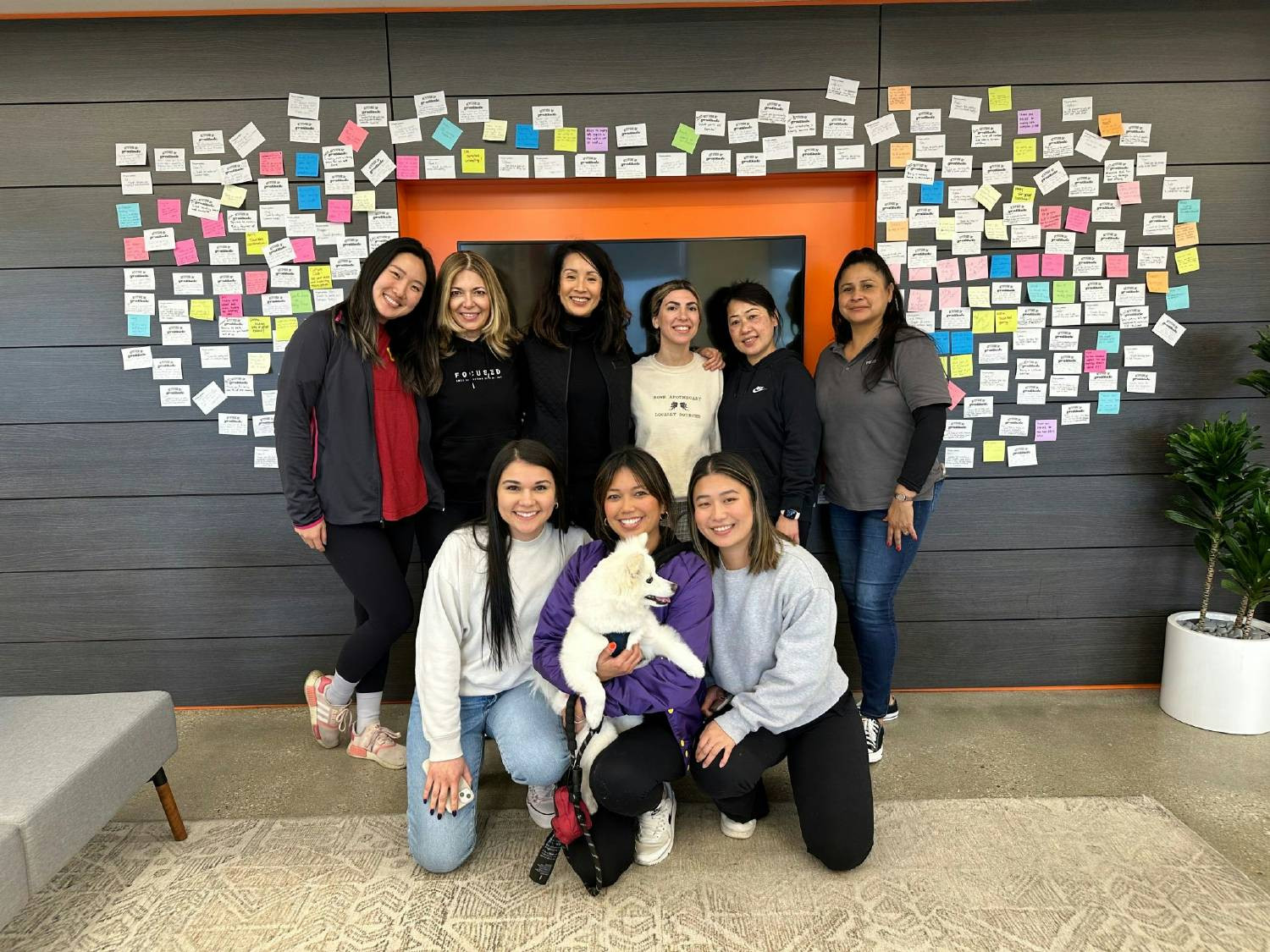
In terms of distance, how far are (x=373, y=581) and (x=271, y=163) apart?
61.4 inches

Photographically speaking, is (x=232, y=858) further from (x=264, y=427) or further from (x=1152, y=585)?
(x=1152, y=585)

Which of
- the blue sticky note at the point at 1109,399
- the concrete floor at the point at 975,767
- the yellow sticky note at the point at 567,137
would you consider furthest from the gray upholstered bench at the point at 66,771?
the blue sticky note at the point at 1109,399

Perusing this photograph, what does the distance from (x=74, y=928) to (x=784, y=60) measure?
3.19m

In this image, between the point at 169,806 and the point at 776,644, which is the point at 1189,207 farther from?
the point at 169,806

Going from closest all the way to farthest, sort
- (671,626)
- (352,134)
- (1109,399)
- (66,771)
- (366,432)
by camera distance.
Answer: (66,771), (671,626), (366,432), (352,134), (1109,399)

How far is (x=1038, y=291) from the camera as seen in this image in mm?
2658

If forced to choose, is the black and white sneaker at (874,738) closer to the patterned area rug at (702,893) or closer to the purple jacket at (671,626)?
the patterned area rug at (702,893)

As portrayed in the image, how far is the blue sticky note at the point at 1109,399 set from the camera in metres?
2.70

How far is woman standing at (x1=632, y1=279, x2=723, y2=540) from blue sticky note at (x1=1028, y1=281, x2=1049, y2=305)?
127 cm

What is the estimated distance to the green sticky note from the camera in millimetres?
2586

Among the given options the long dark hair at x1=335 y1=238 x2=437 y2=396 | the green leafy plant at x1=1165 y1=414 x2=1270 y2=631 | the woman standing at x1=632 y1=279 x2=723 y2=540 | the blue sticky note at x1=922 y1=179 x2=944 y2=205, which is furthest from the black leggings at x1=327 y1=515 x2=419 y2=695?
the green leafy plant at x1=1165 y1=414 x2=1270 y2=631

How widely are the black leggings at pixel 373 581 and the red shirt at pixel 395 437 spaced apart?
0.10 m

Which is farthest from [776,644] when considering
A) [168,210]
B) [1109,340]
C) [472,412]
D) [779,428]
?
[168,210]

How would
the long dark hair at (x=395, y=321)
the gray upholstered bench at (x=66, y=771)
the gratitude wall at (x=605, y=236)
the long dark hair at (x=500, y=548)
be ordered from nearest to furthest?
the gray upholstered bench at (x=66, y=771) → the long dark hair at (x=500, y=548) → the long dark hair at (x=395, y=321) → the gratitude wall at (x=605, y=236)
